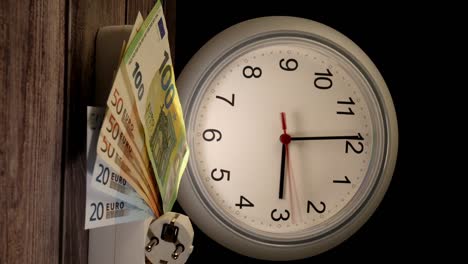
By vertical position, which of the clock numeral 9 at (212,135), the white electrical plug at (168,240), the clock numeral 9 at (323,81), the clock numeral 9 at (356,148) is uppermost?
the clock numeral 9 at (323,81)

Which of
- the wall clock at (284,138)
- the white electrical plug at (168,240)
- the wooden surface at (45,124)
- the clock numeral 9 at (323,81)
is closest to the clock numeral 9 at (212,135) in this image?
the wall clock at (284,138)

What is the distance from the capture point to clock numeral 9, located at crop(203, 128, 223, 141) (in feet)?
5.12

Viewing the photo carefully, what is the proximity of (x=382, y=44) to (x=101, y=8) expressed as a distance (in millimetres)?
1155

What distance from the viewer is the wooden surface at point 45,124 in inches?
20.3

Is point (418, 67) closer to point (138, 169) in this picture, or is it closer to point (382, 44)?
point (382, 44)

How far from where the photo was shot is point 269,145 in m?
1.58

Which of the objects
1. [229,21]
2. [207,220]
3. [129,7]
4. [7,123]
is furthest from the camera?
[229,21]

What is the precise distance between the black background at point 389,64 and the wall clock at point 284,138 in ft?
0.64

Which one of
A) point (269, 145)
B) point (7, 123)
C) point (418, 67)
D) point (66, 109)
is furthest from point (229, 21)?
point (7, 123)

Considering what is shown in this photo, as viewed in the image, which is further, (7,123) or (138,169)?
(138,169)

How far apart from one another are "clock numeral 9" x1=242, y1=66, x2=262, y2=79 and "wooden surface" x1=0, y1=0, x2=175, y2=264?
0.78 m

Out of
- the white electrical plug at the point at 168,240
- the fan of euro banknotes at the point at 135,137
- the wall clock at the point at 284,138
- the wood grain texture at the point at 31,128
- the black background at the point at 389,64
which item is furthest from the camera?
the black background at the point at 389,64

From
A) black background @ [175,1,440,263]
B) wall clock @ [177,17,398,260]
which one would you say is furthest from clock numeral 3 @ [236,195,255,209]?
black background @ [175,1,440,263]

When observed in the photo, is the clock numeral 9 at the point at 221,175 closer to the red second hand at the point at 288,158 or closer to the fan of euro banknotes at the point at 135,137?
the red second hand at the point at 288,158
